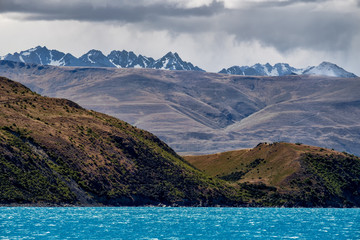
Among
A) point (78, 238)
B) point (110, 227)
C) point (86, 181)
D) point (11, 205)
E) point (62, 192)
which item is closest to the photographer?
point (78, 238)

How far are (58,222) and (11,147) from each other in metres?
70.1

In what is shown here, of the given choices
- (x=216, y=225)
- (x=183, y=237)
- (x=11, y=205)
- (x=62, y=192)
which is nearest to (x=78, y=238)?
(x=183, y=237)

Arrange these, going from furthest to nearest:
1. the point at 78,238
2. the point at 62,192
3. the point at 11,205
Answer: the point at 62,192 → the point at 11,205 → the point at 78,238

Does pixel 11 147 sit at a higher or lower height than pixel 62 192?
higher

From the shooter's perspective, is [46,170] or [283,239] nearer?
[283,239]

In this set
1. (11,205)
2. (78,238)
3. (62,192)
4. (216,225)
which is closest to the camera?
(78,238)

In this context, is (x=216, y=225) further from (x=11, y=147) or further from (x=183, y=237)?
(x=11, y=147)

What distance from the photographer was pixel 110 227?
11206 centimetres

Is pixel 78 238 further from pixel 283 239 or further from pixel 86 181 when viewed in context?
pixel 86 181

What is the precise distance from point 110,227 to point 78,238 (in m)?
20.0

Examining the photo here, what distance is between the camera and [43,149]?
198 metres

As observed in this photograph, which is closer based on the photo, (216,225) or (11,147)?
(216,225)

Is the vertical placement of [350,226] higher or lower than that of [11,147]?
lower

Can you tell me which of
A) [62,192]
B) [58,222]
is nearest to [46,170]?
[62,192]
